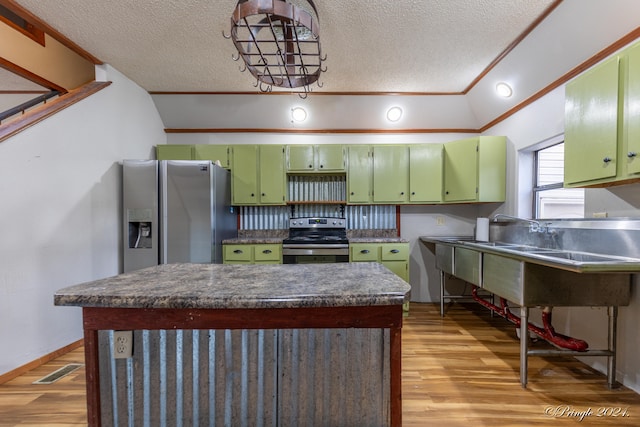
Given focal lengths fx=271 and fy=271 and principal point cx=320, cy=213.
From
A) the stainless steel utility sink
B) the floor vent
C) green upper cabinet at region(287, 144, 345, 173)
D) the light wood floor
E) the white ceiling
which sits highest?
the white ceiling

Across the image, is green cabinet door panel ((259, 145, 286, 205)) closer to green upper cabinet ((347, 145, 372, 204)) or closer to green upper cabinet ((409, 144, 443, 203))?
green upper cabinet ((347, 145, 372, 204))

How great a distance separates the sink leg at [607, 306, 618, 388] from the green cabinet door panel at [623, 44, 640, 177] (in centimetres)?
101

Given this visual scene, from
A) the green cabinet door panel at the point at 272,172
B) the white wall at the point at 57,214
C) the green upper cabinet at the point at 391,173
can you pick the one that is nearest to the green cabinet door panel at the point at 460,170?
the green upper cabinet at the point at 391,173

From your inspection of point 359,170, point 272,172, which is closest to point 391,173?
point 359,170

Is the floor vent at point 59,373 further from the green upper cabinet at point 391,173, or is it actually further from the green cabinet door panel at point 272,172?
the green upper cabinet at point 391,173

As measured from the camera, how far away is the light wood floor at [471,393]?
1659mm

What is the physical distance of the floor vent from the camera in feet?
6.67

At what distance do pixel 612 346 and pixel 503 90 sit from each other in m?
2.58

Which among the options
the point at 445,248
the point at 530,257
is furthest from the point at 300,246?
the point at 530,257

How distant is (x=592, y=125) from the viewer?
178cm

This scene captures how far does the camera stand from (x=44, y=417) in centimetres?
168

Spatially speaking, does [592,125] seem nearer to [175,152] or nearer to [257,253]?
[257,253]

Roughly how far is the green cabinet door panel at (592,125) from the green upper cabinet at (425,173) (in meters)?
1.58

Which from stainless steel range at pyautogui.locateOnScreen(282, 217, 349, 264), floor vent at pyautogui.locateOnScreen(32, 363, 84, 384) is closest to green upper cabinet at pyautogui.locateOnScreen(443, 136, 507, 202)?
stainless steel range at pyautogui.locateOnScreen(282, 217, 349, 264)
